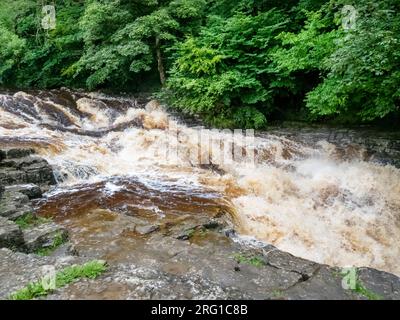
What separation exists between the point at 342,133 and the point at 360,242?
4973mm

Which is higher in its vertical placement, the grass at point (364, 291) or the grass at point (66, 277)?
the grass at point (66, 277)

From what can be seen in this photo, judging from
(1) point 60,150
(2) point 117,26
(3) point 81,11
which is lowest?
(1) point 60,150

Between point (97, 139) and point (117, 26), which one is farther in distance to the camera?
point (117, 26)

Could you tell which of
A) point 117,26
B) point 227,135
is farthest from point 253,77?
point 117,26

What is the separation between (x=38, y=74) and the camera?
19.0 meters

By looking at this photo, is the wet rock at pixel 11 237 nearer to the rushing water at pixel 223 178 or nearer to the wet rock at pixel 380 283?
the rushing water at pixel 223 178

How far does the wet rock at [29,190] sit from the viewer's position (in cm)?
738

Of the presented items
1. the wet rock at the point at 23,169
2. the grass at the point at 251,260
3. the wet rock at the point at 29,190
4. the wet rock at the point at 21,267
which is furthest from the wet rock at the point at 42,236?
the wet rock at the point at 23,169

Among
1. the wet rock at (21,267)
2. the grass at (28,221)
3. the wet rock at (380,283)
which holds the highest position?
the wet rock at (21,267)

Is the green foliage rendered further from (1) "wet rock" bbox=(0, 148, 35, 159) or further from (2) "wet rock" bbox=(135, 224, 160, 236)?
(1) "wet rock" bbox=(0, 148, 35, 159)

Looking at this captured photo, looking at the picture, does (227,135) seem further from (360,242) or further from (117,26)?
(117,26)

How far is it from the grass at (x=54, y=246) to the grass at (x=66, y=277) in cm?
112

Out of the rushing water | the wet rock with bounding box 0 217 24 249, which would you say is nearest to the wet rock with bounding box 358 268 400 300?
the rushing water

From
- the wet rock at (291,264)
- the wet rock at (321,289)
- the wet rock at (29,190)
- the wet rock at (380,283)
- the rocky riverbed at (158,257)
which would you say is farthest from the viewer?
the wet rock at (29,190)
